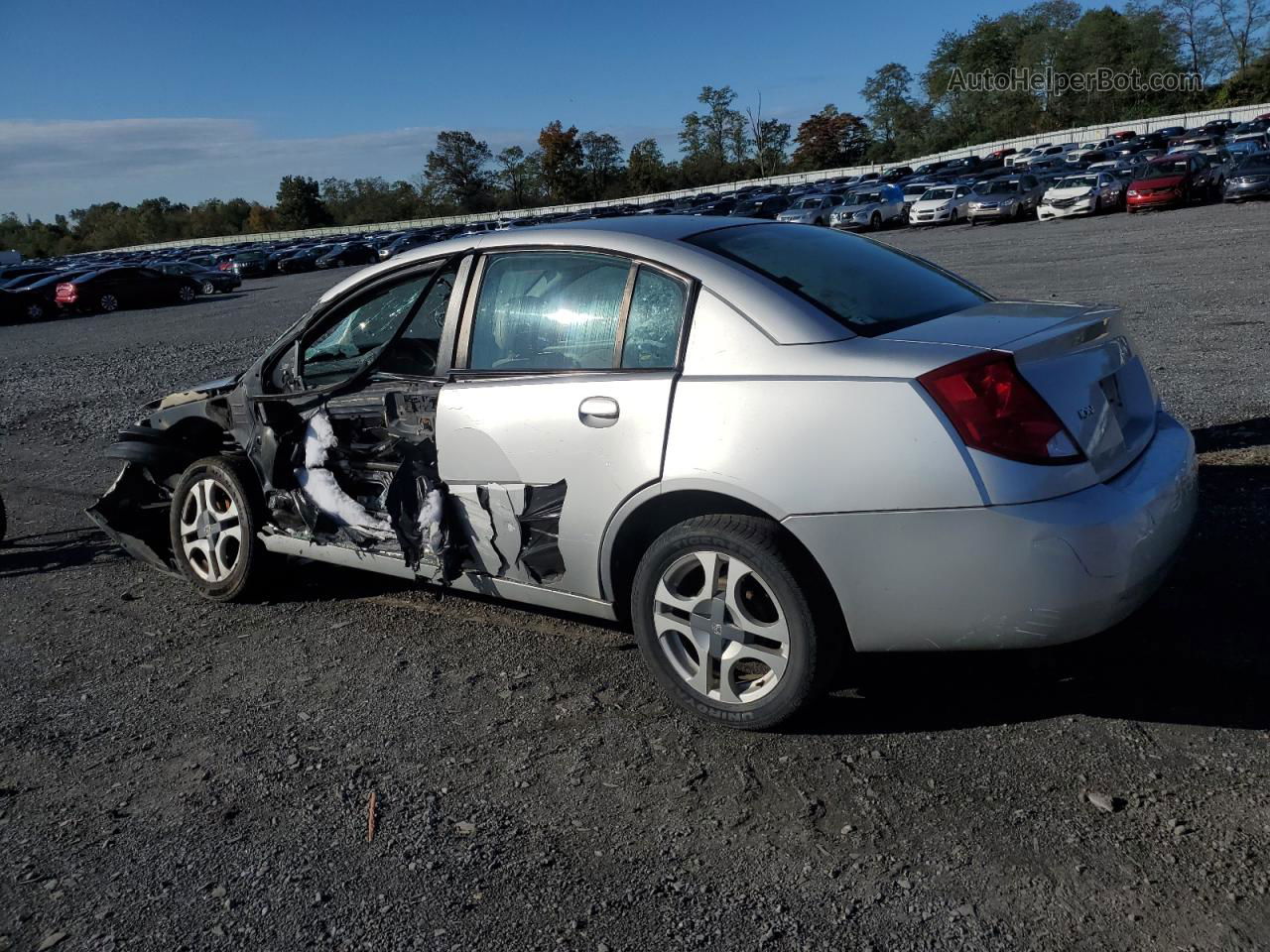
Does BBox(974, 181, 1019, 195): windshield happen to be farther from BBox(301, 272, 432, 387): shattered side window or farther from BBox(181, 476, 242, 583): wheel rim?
BBox(181, 476, 242, 583): wheel rim

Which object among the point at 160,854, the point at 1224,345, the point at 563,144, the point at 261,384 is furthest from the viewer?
the point at 563,144

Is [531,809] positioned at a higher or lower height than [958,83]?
lower

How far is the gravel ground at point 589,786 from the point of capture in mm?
2686

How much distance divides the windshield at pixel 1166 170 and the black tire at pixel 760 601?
34.2m

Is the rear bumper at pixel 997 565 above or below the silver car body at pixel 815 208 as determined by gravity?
above

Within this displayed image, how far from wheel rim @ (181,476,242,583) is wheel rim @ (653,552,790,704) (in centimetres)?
260

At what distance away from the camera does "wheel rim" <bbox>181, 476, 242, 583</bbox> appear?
524 centimetres

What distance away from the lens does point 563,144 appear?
382ft

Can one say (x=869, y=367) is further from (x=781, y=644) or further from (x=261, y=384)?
(x=261, y=384)

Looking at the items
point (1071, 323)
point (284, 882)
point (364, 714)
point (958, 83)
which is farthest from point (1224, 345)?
point (958, 83)

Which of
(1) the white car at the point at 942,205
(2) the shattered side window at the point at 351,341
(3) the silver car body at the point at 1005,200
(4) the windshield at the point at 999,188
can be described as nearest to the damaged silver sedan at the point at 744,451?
(2) the shattered side window at the point at 351,341

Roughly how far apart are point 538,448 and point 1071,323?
1.89 meters

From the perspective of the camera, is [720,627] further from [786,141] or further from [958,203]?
[786,141]

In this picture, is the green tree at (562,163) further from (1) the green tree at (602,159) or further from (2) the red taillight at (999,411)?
(2) the red taillight at (999,411)
